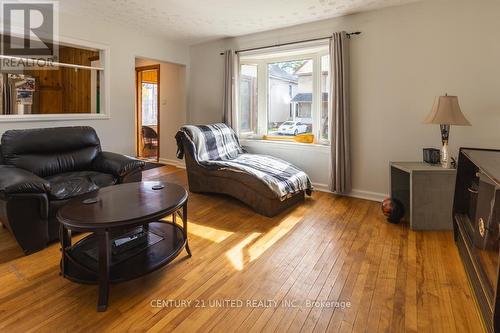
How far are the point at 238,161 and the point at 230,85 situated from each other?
5.26 ft

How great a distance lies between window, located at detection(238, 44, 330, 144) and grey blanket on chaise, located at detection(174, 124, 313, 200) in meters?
0.62

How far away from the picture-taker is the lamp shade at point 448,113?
2830 mm

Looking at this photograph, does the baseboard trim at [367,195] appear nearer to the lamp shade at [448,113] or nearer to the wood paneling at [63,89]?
the lamp shade at [448,113]

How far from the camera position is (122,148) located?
465 cm

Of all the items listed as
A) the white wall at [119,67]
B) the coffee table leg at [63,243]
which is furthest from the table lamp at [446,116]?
the white wall at [119,67]

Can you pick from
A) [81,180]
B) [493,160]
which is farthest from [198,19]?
[493,160]

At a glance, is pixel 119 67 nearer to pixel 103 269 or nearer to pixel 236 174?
pixel 236 174

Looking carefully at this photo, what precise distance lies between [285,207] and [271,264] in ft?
4.07

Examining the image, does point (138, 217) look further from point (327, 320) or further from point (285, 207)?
point (285, 207)

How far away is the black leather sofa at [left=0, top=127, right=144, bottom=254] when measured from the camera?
221cm

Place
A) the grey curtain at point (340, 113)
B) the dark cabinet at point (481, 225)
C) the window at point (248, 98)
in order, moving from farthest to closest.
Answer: the window at point (248, 98) < the grey curtain at point (340, 113) < the dark cabinet at point (481, 225)

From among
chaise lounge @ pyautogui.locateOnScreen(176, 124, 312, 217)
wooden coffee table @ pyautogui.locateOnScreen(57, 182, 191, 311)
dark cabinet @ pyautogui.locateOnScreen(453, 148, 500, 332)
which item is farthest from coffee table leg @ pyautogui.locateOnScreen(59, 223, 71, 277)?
dark cabinet @ pyautogui.locateOnScreen(453, 148, 500, 332)

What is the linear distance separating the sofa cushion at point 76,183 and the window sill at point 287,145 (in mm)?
2380

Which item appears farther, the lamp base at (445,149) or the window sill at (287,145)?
the window sill at (287,145)
